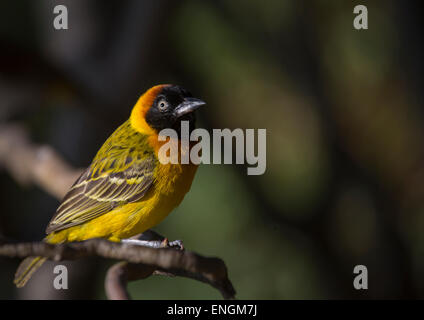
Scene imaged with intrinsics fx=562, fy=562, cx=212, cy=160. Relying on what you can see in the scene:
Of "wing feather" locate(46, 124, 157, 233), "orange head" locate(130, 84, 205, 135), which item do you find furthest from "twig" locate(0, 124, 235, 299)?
"orange head" locate(130, 84, 205, 135)

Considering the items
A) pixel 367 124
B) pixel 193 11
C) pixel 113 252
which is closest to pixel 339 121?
pixel 367 124

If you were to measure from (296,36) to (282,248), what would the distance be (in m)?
1.86

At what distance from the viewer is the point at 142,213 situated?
2.41 metres

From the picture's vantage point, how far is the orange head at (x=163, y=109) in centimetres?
239

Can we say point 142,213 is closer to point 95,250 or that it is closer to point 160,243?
point 160,243

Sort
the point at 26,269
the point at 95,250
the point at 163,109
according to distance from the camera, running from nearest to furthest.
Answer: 1. the point at 95,250
2. the point at 26,269
3. the point at 163,109

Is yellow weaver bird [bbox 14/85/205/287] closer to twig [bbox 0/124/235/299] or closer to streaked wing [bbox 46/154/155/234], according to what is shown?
streaked wing [bbox 46/154/155/234]

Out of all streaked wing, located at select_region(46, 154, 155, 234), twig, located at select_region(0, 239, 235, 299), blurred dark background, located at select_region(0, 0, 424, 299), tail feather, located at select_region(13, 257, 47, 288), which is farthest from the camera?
blurred dark background, located at select_region(0, 0, 424, 299)

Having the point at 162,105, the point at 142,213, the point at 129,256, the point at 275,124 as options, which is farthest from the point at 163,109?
the point at 275,124

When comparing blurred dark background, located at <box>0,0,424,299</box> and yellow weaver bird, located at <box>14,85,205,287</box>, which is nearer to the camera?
yellow weaver bird, located at <box>14,85,205,287</box>

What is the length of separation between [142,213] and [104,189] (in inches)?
10.8

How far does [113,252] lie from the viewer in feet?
4.65

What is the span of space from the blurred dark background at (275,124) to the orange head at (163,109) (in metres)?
1.10

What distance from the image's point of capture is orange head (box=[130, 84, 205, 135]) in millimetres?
2393
